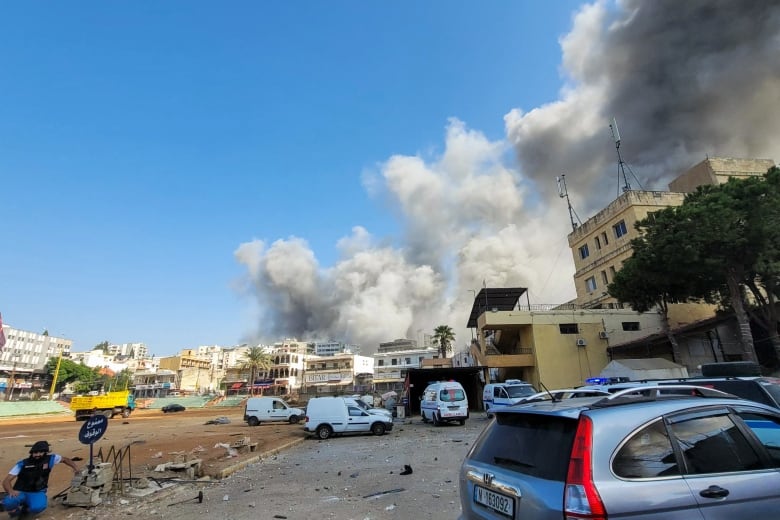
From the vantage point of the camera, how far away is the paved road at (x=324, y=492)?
6.28 metres

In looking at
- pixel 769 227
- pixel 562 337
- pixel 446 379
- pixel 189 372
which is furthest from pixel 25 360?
pixel 769 227

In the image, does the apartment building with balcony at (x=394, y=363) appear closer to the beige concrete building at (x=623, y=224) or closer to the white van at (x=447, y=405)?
the beige concrete building at (x=623, y=224)

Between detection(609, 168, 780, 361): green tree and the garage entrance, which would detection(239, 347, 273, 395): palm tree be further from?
detection(609, 168, 780, 361): green tree

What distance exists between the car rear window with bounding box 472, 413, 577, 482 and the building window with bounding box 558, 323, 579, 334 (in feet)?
107

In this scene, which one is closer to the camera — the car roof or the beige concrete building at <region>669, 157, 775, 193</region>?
the car roof

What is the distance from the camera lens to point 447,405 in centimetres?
2012

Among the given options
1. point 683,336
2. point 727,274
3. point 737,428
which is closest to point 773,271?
point 727,274

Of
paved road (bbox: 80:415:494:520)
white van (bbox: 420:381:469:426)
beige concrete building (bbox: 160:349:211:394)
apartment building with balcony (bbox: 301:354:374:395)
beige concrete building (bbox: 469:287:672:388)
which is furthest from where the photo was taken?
beige concrete building (bbox: 160:349:211:394)

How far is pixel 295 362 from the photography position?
Result: 87.9m

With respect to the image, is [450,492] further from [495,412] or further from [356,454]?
[356,454]

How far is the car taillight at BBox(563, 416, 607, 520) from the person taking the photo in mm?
2361

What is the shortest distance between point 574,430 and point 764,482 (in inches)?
54.6

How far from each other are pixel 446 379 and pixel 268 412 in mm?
13053

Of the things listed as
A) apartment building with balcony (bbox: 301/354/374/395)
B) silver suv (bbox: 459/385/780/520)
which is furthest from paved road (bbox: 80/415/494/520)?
apartment building with balcony (bbox: 301/354/374/395)
